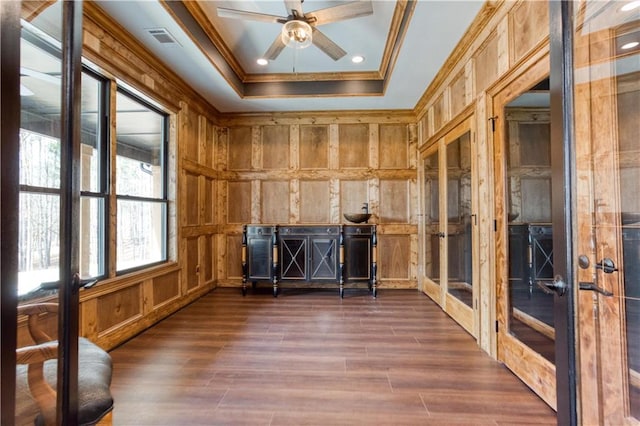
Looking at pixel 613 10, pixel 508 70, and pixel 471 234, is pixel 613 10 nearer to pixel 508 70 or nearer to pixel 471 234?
pixel 508 70

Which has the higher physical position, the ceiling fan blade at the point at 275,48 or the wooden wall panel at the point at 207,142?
the ceiling fan blade at the point at 275,48

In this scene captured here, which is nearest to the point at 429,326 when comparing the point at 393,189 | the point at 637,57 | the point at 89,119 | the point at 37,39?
the point at 393,189

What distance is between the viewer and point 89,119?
260 cm

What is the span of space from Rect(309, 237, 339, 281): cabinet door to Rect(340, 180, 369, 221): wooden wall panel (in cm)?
72

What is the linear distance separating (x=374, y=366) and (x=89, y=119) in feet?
10.4

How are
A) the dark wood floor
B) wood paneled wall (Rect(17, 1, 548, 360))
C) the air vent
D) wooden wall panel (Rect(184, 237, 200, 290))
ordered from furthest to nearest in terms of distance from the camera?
wooden wall panel (Rect(184, 237, 200, 290))
wood paneled wall (Rect(17, 1, 548, 360))
the air vent
the dark wood floor

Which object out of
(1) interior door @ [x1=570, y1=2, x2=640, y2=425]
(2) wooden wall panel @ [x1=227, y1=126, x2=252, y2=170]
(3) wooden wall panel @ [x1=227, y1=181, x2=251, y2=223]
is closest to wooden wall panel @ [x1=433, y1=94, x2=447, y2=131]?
(1) interior door @ [x1=570, y1=2, x2=640, y2=425]

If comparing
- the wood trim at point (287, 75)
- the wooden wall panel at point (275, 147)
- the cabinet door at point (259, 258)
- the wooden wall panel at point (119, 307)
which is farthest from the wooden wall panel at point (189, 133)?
the wooden wall panel at point (119, 307)

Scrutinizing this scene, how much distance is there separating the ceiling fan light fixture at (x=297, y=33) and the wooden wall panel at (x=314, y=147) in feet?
7.83

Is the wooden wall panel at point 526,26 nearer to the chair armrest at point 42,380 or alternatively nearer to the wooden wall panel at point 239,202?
the chair armrest at point 42,380

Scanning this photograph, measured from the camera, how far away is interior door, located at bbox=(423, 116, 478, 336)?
3.00m

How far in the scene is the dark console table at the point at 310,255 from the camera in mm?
4422

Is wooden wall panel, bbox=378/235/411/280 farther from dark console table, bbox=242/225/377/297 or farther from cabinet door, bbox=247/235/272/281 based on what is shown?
cabinet door, bbox=247/235/272/281

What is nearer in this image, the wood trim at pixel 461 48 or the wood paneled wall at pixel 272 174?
the wood trim at pixel 461 48
